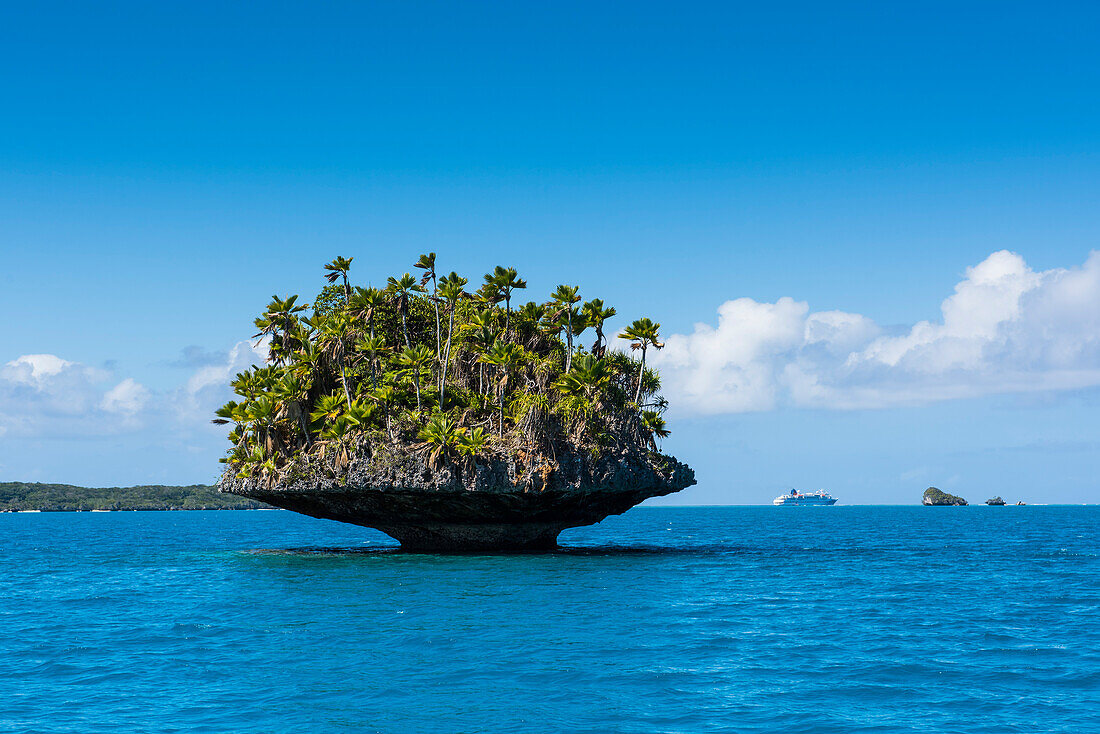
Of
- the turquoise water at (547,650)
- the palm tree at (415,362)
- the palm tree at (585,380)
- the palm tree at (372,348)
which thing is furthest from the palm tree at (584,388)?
the palm tree at (372,348)

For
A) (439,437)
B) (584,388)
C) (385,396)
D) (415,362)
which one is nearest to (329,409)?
(385,396)

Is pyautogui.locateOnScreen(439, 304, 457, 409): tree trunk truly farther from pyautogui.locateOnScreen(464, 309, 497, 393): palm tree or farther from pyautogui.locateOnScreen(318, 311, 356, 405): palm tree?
pyautogui.locateOnScreen(318, 311, 356, 405): palm tree

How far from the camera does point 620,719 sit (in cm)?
1877

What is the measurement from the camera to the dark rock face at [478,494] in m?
49.3

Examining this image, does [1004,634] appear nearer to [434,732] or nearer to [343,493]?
[434,732]

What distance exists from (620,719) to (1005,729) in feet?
26.5

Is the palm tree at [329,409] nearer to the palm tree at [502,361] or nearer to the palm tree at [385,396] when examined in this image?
the palm tree at [385,396]

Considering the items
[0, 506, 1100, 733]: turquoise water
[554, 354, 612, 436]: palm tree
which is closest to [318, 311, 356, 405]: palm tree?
[0, 506, 1100, 733]: turquoise water

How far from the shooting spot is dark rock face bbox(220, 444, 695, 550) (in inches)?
1943

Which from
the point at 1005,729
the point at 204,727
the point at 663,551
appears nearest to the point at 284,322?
the point at 663,551

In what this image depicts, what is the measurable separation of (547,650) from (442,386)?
101ft

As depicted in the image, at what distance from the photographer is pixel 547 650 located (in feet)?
83.1

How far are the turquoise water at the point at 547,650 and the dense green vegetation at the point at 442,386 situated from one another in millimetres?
7711

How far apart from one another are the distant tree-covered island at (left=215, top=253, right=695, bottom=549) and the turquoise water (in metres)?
5.27
